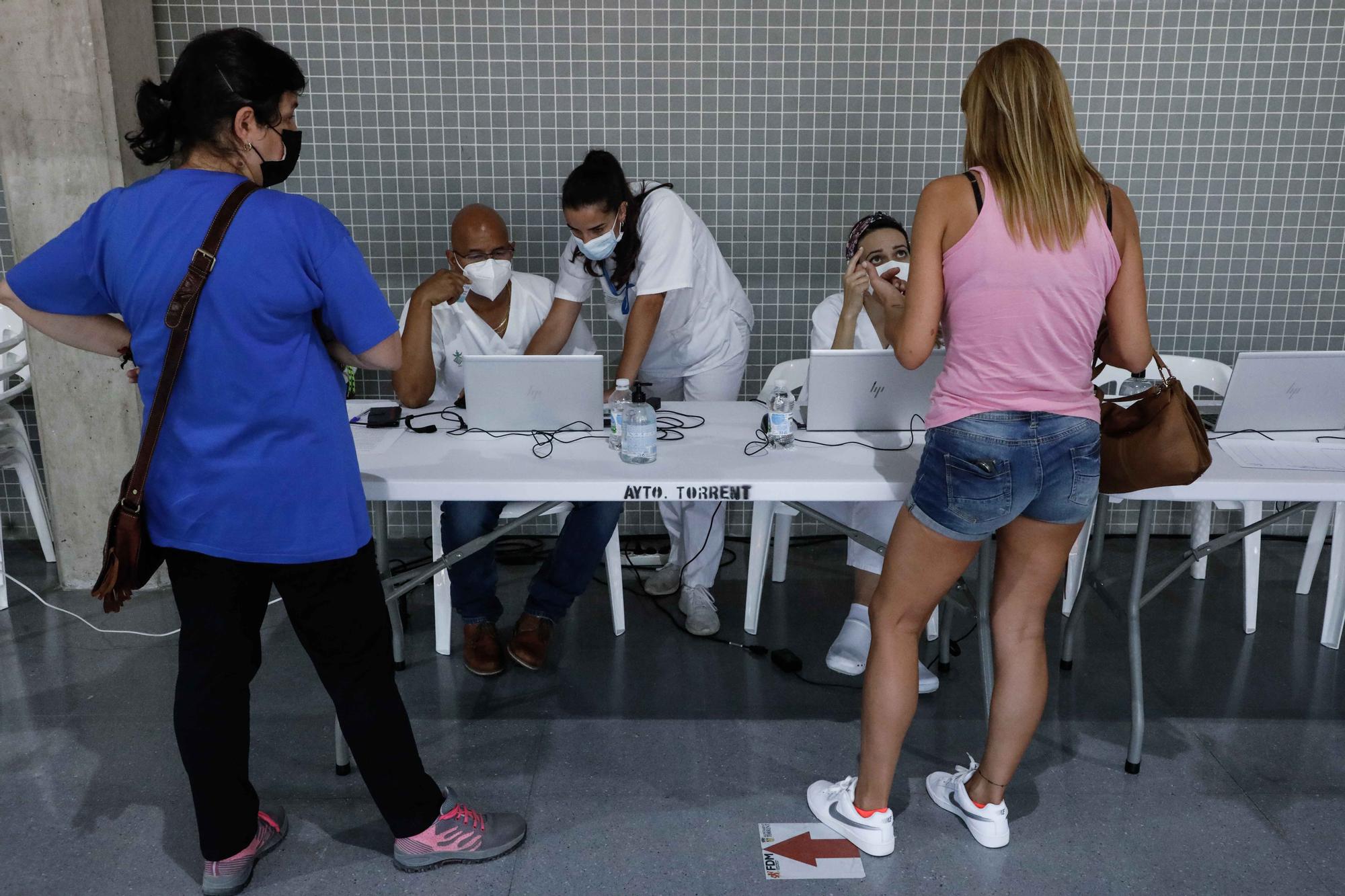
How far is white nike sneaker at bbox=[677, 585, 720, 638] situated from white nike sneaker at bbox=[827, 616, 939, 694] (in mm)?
367

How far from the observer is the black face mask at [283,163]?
5.09 feet

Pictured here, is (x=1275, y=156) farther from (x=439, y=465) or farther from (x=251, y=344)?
(x=251, y=344)

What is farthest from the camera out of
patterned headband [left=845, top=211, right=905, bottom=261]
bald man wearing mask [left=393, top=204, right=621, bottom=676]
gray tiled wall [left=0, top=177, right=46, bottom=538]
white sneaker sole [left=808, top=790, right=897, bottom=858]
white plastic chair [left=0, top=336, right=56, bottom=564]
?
gray tiled wall [left=0, top=177, right=46, bottom=538]

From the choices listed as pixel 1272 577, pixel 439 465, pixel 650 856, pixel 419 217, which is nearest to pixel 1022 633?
pixel 650 856

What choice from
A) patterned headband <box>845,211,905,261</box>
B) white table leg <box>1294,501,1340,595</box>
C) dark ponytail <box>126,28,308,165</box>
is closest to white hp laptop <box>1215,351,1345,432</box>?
white table leg <box>1294,501,1340,595</box>

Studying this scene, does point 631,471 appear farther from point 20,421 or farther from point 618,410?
point 20,421

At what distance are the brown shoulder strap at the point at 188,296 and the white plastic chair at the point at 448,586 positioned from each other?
4.06 feet

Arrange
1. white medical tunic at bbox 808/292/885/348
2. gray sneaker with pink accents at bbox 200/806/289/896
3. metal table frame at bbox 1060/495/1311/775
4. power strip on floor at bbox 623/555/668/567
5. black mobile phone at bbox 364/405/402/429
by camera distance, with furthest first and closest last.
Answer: power strip on floor at bbox 623/555/668/567
white medical tunic at bbox 808/292/885/348
black mobile phone at bbox 364/405/402/429
metal table frame at bbox 1060/495/1311/775
gray sneaker with pink accents at bbox 200/806/289/896

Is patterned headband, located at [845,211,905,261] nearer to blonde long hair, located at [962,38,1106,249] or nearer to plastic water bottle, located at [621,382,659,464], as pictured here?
plastic water bottle, located at [621,382,659,464]

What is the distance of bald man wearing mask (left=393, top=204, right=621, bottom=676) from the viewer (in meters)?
2.64

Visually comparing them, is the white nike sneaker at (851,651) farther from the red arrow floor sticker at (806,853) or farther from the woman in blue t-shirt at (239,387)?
the woman in blue t-shirt at (239,387)

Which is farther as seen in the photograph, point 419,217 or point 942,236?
point 419,217

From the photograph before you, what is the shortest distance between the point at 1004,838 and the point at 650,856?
0.69 metres

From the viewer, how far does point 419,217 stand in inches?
141
